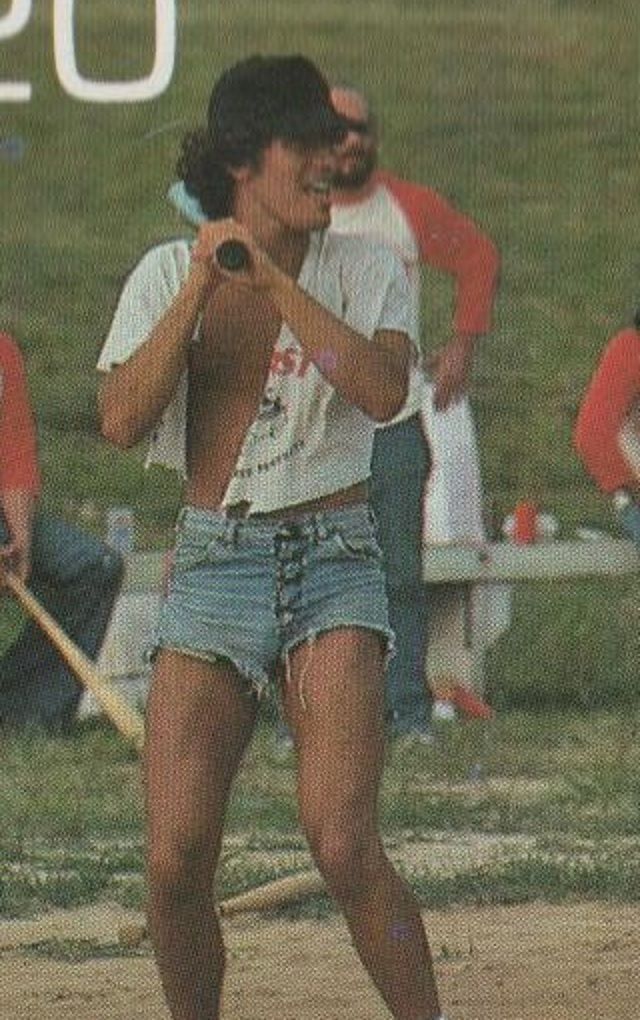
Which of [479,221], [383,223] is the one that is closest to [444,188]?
[479,221]

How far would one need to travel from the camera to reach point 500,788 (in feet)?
28.6

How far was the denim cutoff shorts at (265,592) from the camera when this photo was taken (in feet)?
18.3

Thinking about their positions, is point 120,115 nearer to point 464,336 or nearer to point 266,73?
point 464,336

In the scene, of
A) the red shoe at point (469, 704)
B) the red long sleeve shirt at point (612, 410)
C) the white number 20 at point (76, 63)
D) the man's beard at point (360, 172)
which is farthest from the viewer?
the white number 20 at point (76, 63)

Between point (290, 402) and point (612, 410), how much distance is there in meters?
4.01

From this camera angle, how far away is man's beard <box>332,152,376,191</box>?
887 cm

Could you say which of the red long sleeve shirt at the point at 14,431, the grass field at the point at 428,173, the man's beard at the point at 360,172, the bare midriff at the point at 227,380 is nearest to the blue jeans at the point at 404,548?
the man's beard at the point at 360,172

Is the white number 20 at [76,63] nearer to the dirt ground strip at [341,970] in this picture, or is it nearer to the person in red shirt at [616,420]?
the person in red shirt at [616,420]

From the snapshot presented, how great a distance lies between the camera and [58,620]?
368 inches

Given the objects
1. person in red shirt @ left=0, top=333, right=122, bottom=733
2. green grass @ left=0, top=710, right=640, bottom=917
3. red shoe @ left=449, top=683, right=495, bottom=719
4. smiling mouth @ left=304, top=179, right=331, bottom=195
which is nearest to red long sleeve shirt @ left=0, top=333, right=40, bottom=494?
person in red shirt @ left=0, top=333, right=122, bottom=733

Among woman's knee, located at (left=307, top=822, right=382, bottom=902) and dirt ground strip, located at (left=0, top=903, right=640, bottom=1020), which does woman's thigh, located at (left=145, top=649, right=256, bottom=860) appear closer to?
woman's knee, located at (left=307, top=822, right=382, bottom=902)

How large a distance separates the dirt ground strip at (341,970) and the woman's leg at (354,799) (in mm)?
809

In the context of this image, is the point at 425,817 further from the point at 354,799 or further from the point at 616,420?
the point at 354,799

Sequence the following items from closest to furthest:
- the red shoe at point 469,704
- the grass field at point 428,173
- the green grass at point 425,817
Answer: the green grass at point 425,817, the red shoe at point 469,704, the grass field at point 428,173
